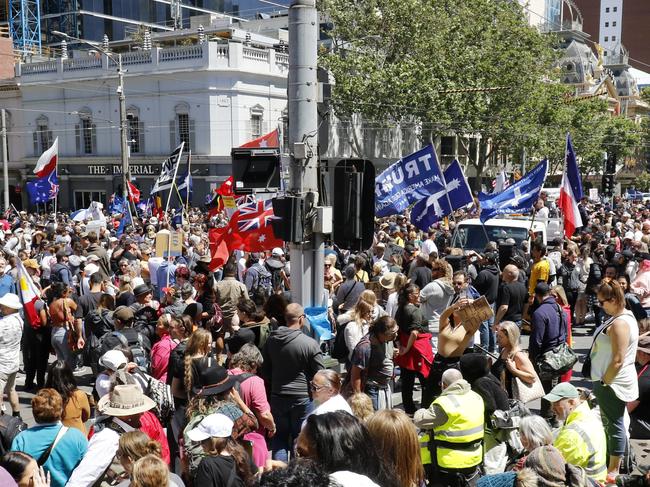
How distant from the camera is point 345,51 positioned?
39125 millimetres

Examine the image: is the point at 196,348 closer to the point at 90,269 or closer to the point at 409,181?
the point at 90,269

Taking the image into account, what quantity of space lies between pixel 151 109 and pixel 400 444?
3726cm

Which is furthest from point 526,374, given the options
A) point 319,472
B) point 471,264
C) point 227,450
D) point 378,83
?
point 378,83

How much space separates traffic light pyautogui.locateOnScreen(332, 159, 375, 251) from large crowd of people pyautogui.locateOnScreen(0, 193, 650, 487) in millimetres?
816

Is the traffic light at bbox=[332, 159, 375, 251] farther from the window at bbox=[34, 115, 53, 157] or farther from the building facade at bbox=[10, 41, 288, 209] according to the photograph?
the window at bbox=[34, 115, 53, 157]

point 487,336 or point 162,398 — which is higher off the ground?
point 162,398

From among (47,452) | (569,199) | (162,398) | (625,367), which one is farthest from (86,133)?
(625,367)

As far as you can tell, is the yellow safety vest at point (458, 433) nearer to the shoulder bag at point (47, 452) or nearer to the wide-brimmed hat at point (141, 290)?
the shoulder bag at point (47, 452)

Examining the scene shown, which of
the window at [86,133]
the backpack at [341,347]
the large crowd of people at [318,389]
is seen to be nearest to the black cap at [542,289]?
the large crowd of people at [318,389]

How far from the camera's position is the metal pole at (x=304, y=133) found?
766 cm

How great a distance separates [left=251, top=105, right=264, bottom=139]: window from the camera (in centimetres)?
3847

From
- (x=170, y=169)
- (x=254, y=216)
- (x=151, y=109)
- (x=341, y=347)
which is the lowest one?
(x=341, y=347)

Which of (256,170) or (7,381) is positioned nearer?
(7,381)

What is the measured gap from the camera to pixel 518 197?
15492 millimetres
